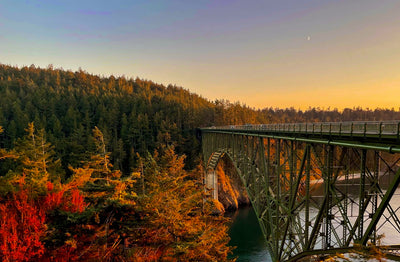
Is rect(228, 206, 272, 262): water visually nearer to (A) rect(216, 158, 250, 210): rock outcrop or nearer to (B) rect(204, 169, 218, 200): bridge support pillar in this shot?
(A) rect(216, 158, 250, 210): rock outcrop

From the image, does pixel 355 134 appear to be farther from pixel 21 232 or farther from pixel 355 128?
pixel 21 232

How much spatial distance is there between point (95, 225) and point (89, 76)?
209843 millimetres

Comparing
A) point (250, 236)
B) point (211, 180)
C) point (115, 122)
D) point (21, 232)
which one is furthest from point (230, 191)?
point (115, 122)

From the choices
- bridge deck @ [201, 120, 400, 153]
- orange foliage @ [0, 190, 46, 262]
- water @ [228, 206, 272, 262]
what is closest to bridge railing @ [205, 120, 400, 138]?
bridge deck @ [201, 120, 400, 153]

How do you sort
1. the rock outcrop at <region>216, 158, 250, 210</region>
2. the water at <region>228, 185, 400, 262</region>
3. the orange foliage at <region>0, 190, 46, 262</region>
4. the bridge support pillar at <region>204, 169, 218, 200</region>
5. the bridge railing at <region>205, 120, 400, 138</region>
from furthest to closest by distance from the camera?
the rock outcrop at <region>216, 158, 250, 210</region> < the bridge support pillar at <region>204, 169, 218, 200</region> < the water at <region>228, 185, 400, 262</region> < the orange foliage at <region>0, 190, 46, 262</region> < the bridge railing at <region>205, 120, 400, 138</region>

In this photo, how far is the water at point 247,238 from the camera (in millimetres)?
33812

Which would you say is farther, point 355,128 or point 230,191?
point 230,191

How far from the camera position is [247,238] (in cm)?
4012

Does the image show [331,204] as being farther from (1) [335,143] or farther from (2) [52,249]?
(2) [52,249]

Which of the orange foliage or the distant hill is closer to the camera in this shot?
→ the orange foliage

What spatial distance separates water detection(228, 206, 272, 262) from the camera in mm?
33812

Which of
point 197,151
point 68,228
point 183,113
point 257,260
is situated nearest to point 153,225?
point 68,228

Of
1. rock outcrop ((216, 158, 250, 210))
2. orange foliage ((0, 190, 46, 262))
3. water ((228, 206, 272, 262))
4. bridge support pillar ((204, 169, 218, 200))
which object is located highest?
orange foliage ((0, 190, 46, 262))

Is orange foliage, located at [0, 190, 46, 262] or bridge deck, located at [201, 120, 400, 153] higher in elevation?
bridge deck, located at [201, 120, 400, 153]
